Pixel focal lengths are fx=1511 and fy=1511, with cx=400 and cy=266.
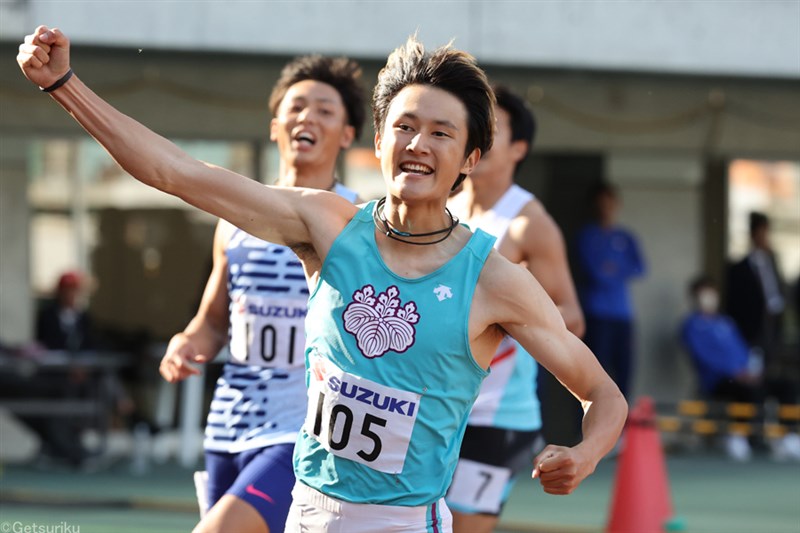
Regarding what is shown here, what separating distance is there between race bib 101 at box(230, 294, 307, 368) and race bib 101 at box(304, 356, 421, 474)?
1.26m

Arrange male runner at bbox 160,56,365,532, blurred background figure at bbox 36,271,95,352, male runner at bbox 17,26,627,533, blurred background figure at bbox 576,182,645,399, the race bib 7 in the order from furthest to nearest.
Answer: blurred background figure at bbox 576,182,645,399 → blurred background figure at bbox 36,271,95,352 → the race bib 7 → male runner at bbox 160,56,365,532 → male runner at bbox 17,26,627,533

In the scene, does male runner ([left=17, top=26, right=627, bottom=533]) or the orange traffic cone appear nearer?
male runner ([left=17, top=26, right=627, bottom=533])

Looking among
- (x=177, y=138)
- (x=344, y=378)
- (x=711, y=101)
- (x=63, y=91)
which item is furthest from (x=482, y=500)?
(x=711, y=101)

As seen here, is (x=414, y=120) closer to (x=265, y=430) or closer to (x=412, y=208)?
(x=412, y=208)

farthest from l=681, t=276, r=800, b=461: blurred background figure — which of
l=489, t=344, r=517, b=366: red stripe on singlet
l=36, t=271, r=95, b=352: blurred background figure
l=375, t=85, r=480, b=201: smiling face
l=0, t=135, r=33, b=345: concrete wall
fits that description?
l=375, t=85, r=480, b=201: smiling face

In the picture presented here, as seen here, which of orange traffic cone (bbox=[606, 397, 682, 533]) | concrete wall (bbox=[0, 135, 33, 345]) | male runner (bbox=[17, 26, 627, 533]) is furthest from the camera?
concrete wall (bbox=[0, 135, 33, 345])

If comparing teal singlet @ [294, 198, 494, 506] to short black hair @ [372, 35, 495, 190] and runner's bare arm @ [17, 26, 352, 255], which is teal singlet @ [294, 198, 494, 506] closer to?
runner's bare arm @ [17, 26, 352, 255]

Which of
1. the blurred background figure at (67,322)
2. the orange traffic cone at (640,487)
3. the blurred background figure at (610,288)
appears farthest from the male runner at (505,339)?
the blurred background figure at (610,288)

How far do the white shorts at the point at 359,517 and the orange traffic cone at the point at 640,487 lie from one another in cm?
435

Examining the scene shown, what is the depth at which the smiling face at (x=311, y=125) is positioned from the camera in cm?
554

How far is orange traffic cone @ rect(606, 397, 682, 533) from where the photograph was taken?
26.4ft

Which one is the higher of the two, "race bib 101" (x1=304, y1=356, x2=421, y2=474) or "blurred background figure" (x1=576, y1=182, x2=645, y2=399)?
"race bib 101" (x1=304, y1=356, x2=421, y2=474)

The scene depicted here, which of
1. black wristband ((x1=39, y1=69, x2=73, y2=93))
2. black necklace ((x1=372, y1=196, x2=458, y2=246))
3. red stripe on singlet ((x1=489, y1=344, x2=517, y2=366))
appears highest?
black wristband ((x1=39, y1=69, x2=73, y2=93))

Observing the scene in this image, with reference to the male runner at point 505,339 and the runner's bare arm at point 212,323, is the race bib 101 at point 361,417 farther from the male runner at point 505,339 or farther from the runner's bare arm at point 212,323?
the male runner at point 505,339
